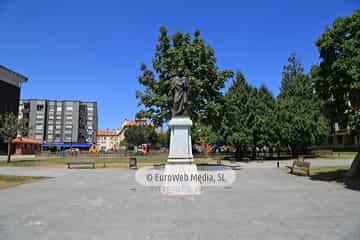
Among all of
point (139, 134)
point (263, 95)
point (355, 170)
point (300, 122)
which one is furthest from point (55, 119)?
point (355, 170)

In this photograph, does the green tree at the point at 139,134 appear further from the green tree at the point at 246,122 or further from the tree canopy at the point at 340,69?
the tree canopy at the point at 340,69

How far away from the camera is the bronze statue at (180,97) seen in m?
11.7

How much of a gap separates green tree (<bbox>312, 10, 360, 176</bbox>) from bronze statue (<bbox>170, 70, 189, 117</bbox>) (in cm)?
659

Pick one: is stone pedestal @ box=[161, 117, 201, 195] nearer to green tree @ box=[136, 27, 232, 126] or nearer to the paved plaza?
the paved plaza

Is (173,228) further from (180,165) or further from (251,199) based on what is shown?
(180,165)

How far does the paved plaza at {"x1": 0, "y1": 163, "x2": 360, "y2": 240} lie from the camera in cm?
524

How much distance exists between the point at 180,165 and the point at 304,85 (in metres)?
37.3

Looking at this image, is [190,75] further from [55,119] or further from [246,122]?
[55,119]

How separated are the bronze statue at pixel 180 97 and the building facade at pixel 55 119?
332 feet

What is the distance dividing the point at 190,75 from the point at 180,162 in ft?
31.8

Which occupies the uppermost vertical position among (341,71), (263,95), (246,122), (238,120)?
(263,95)

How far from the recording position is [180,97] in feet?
38.8

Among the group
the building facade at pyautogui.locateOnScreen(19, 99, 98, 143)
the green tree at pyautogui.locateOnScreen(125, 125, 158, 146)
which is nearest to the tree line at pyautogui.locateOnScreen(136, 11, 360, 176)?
the green tree at pyautogui.locateOnScreen(125, 125, 158, 146)

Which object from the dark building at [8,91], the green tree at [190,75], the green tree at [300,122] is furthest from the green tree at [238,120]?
the dark building at [8,91]
